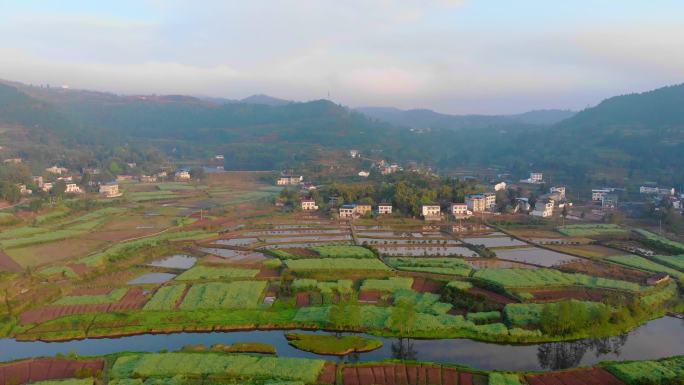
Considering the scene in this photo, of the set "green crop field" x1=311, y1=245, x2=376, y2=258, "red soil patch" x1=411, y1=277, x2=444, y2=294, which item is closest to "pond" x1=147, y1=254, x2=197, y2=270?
"green crop field" x1=311, y1=245, x2=376, y2=258

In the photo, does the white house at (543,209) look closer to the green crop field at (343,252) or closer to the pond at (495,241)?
the pond at (495,241)

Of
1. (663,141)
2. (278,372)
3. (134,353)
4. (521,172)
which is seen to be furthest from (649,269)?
(663,141)

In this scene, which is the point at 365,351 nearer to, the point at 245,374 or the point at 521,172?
the point at 245,374

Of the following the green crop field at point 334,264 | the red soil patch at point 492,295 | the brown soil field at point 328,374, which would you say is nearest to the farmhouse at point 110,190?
the green crop field at point 334,264

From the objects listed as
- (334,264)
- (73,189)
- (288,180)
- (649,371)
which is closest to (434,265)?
(334,264)

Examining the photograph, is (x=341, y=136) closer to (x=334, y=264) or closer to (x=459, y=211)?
(x=459, y=211)

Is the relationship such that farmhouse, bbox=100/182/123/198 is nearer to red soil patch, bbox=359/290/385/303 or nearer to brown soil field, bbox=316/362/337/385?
red soil patch, bbox=359/290/385/303

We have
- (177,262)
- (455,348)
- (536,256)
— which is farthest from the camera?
(536,256)
